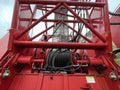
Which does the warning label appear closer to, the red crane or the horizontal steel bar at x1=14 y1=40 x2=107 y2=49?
the red crane

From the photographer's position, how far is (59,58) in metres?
2.95

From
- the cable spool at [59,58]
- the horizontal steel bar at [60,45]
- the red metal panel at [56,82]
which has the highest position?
the horizontal steel bar at [60,45]

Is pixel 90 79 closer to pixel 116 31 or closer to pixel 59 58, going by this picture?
pixel 59 58

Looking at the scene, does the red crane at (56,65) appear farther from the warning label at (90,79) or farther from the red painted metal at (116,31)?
the red painted metal at (116,31)

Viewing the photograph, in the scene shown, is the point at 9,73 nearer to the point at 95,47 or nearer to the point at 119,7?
the point at 95,47

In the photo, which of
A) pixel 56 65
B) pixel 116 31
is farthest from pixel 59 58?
pixel 116 31

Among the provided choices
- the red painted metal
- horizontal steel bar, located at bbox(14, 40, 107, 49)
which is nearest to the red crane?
horizontal steel bar, located at bbox(14, 40, 107, 49)

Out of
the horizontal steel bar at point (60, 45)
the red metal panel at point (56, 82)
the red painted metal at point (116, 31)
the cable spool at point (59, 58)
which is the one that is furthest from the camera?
the red painted metal at point (116, 31)

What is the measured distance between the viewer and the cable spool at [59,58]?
2914 mm

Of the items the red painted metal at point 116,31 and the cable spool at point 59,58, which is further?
the red painted metal at point 116,31

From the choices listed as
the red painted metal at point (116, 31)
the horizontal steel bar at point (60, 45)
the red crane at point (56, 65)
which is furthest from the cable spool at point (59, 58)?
the red painted metal at point (116, 31)

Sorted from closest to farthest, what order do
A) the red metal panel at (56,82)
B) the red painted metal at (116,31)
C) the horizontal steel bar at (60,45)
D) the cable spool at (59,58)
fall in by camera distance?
Answer: the red metal panel at (56,82)
the horizontal steel bar at (60,45)
the cable spool at (59,58)
the red painted metal at (116,31)

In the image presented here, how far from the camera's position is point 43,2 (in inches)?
117

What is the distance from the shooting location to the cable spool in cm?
291
